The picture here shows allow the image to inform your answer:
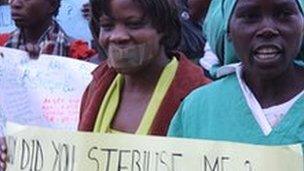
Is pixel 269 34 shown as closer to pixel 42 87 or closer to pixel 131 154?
pixel 131 154

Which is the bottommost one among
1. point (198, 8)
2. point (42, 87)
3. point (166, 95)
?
point (42, 87)

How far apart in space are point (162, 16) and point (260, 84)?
361mm

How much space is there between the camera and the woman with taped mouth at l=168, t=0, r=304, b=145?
152 centimetres

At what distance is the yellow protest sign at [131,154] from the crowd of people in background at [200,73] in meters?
0.03

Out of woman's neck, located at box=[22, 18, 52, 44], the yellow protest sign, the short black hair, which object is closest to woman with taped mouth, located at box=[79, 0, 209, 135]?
the short black hair

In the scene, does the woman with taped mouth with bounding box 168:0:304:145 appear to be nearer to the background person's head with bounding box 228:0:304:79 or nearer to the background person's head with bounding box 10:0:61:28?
the background person's head with bounding box 228:0:304:79

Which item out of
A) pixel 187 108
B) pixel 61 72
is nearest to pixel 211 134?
pixel 187 108

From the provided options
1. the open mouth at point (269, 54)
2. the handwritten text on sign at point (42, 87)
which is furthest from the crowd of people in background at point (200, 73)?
the handwritten text on sign at point (42, 87)

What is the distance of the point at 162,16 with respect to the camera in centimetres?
184

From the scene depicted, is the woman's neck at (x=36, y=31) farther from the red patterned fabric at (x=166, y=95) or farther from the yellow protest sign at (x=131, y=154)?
the yellow protest sign at (x=131, y=154)

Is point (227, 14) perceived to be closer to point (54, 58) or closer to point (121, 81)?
point (121, 81)

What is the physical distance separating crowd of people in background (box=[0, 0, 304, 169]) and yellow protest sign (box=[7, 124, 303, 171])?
25 millimetres

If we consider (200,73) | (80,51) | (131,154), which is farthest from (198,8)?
(131,154)

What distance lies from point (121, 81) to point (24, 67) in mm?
657
